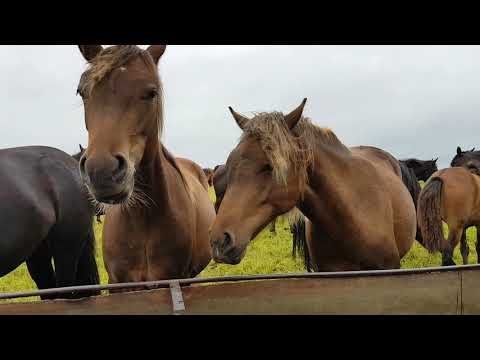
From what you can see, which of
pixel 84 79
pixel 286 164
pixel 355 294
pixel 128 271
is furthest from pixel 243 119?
pixel 355 294

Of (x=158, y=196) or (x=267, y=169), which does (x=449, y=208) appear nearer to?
(x=267, y=169)

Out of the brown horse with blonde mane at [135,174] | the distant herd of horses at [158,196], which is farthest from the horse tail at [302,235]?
the brown horse with blonde mane at [135,174]

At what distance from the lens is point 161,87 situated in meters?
3.02

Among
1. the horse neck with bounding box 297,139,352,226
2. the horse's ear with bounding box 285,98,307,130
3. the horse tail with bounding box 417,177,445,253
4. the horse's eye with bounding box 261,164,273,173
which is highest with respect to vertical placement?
the horse's ear with bounding box 285,98,307,130

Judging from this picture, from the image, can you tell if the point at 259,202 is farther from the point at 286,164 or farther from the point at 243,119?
the point at 243,119

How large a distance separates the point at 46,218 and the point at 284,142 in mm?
2261

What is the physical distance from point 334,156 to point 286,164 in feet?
2.26

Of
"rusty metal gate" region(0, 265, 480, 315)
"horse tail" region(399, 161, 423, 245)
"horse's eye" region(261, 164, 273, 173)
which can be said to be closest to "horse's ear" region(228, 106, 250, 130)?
"horse's eye" region(261, 164, 273, 173)

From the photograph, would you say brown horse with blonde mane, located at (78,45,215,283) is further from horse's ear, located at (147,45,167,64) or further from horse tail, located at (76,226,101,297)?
horse tail, located at (76,226,101,297)

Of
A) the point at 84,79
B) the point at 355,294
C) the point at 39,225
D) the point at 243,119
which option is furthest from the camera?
the point at 39,225

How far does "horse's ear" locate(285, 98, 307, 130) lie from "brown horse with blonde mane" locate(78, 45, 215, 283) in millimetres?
876

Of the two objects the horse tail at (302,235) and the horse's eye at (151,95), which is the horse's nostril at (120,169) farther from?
the horse tail at (302,235)

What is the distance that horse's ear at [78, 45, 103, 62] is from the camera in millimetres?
2926

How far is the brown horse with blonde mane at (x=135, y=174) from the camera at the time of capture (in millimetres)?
2484
